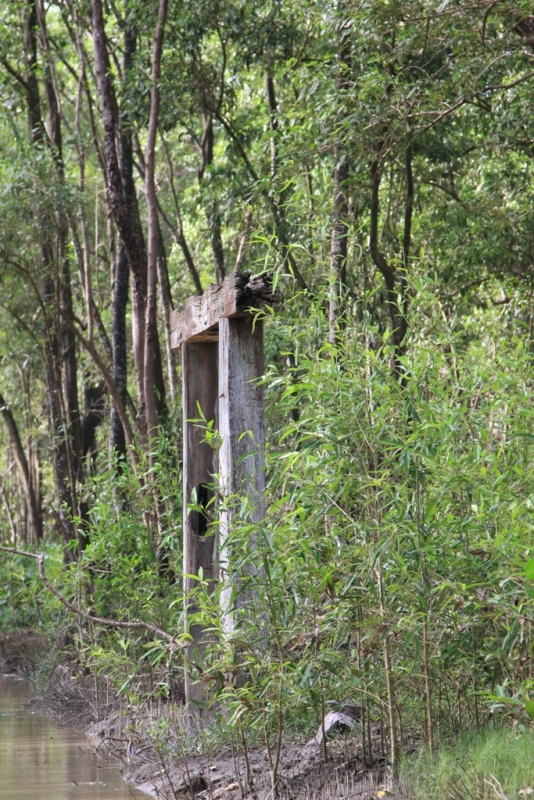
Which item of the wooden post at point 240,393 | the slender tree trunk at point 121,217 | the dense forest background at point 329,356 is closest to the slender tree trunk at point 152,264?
the dense forest background at point 329,356

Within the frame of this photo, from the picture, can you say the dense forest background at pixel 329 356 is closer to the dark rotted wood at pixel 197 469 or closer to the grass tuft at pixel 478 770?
the grass tuft at pixel 478 770

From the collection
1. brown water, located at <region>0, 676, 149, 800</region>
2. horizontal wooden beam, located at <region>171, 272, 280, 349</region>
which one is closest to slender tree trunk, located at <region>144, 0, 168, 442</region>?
horizontal wooden beam, located at <region>171, 272, 280, 349</region>

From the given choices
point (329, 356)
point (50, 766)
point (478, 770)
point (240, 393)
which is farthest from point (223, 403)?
point (50, 766)

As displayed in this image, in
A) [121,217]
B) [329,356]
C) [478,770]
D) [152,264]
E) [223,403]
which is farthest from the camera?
[121,217]

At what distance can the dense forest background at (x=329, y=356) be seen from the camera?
410cm

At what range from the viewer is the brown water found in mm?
5656

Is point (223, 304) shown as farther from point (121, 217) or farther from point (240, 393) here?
point (121, 217)

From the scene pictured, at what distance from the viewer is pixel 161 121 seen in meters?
12.2

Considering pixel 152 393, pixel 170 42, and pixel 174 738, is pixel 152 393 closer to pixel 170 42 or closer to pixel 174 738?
pixel 174 738

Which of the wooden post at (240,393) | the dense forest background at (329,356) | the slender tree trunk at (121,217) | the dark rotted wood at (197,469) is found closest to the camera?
the dense forest background at (329,356)

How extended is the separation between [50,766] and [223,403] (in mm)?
2827

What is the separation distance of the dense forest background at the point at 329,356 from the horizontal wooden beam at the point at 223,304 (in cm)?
19

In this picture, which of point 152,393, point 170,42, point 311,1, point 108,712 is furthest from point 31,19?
point 108,712

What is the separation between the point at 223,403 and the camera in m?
5.68
